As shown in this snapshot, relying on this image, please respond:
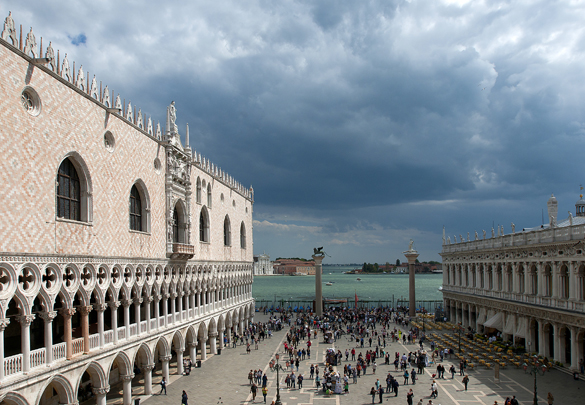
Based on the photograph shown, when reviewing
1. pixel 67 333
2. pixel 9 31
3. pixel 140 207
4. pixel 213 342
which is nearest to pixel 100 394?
pixel 67 333

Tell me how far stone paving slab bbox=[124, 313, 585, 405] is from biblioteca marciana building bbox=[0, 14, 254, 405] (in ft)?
6.61

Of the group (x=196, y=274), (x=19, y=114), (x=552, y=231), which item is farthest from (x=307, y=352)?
(x=19, y=114)

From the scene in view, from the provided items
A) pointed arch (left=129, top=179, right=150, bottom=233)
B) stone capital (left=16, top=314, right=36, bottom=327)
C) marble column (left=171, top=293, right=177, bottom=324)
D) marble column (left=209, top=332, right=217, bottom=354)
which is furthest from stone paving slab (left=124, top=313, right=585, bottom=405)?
stone capital (left=16, top=314, right=36, bottom=327)

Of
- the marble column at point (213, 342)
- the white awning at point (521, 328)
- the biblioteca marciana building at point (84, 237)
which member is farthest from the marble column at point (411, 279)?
the biblioteca marciana building at point (84, 237)

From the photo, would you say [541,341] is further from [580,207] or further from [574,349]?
[580,207]

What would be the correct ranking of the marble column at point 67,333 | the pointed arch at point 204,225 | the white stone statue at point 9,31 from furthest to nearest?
the pointed arch at point 204,225 → the marble column at point 67,333 → the white stone statue at point 9,31

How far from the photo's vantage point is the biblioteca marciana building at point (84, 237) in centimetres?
1602

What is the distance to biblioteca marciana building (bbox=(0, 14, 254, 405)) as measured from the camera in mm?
16016

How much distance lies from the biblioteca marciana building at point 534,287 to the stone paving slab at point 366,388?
282 centimetres

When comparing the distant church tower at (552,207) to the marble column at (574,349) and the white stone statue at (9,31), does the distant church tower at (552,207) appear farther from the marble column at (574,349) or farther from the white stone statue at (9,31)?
the white stone statue at (9,31)

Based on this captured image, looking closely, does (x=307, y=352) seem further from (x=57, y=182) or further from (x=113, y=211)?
(x=57, y=182)

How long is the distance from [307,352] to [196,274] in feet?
35.0

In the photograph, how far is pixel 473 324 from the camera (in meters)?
47.1

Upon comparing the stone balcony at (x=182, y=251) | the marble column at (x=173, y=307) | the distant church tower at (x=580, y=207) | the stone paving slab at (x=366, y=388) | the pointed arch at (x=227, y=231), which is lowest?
the stone paving slab at (x=366, y=388)
